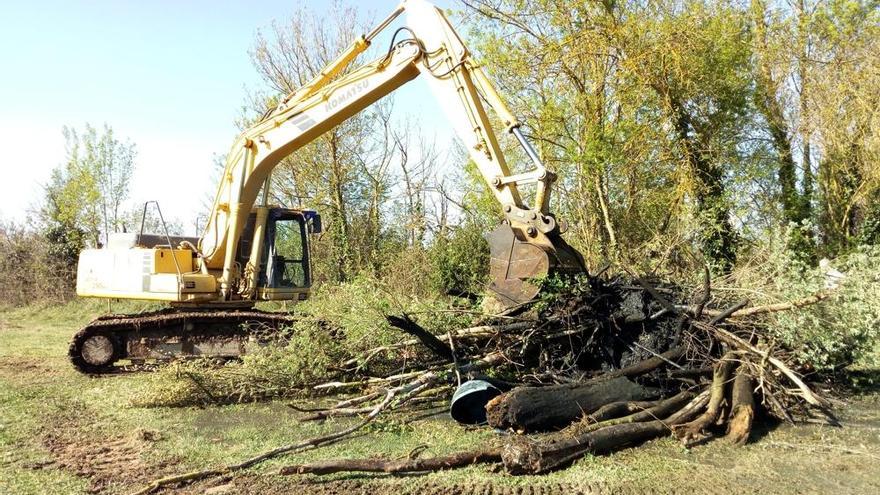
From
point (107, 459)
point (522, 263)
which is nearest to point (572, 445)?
point (522, 263)

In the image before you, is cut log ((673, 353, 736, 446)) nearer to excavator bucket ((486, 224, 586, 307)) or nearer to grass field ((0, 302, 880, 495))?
grass field ((0, 302, 880, 495))

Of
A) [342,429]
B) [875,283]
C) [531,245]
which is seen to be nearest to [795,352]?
[875,283]

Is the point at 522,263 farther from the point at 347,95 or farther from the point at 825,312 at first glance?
the point at 347,95

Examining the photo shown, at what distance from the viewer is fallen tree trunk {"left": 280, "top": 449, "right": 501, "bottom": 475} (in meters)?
4.88

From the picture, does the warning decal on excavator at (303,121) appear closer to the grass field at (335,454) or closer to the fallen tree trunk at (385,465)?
the grass field at (335,454)

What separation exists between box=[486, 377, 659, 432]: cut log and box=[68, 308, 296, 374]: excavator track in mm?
4563

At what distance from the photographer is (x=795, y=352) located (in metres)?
6.50

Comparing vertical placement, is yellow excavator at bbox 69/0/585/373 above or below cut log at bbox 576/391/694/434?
above

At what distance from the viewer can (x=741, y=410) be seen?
575 centimetres

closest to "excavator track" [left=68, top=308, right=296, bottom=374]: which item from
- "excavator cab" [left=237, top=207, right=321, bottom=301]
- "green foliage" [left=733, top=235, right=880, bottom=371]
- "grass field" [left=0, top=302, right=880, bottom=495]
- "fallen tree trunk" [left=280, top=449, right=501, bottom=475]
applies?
"excavator cab" [left=237, top=207, right=321, bottom=301]

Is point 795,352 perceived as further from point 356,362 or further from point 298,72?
point 298,72

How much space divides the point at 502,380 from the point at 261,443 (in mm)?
2451

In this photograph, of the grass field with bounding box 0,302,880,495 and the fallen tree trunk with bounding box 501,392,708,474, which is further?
the fallen tree trunk with bounding box 501,392,708,474

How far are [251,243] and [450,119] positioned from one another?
12.8 ft
